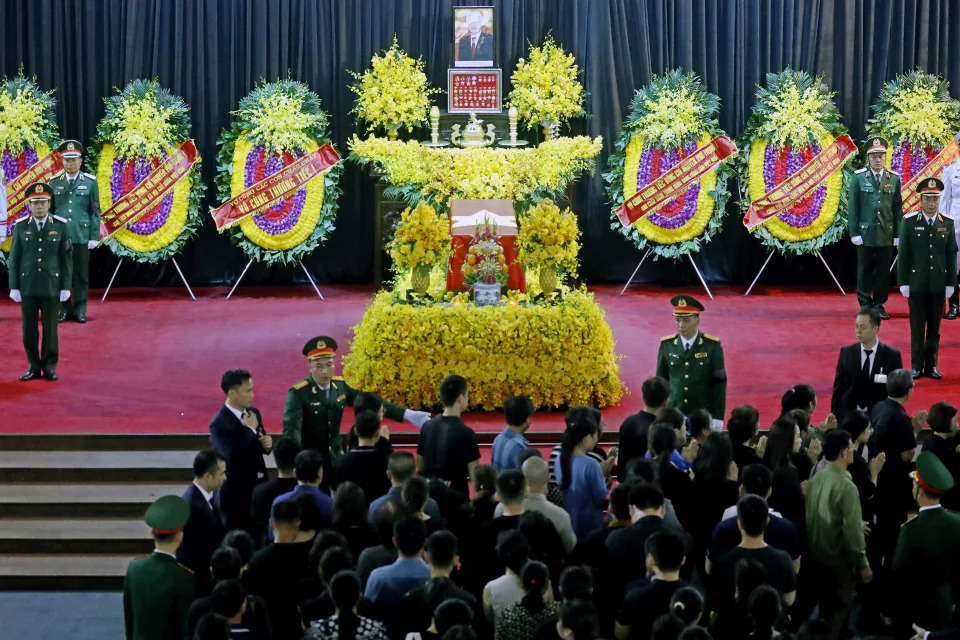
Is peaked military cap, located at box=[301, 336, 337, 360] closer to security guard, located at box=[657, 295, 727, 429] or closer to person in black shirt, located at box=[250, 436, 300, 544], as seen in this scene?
person in black shirt, located at box=[250, 436, 300, 544]

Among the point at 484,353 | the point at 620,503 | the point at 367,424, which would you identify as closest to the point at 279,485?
the point at 367,424

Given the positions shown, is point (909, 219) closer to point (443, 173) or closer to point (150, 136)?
point (443, 173)

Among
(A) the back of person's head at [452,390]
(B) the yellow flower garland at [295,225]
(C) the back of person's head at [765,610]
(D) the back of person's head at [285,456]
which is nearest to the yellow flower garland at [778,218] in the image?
(B) the yellow flower garland at [295,225]

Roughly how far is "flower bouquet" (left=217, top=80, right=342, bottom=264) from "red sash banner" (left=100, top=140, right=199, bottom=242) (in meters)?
0.39

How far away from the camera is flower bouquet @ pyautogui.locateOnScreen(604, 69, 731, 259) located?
13.7 m

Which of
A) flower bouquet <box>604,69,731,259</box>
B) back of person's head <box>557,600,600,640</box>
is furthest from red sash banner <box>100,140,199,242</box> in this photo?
back of person's head <box>557,600,600,640</box>

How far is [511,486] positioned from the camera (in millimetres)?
5055

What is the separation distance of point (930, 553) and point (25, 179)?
10296 millimetres

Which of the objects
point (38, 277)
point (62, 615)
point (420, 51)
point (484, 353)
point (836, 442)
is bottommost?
point (62, 615)

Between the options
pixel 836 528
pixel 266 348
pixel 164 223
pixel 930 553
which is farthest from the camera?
pixel 164 223

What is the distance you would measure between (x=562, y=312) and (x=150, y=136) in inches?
244

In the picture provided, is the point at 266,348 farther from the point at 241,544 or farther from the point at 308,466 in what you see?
the point at 241,544

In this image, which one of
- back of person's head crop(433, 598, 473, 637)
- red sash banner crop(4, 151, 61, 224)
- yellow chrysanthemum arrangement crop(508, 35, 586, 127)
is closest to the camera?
back of person's head crop(433, 598, 473, 637)

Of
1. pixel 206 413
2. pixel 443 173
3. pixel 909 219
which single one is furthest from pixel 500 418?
pixel 909 219
